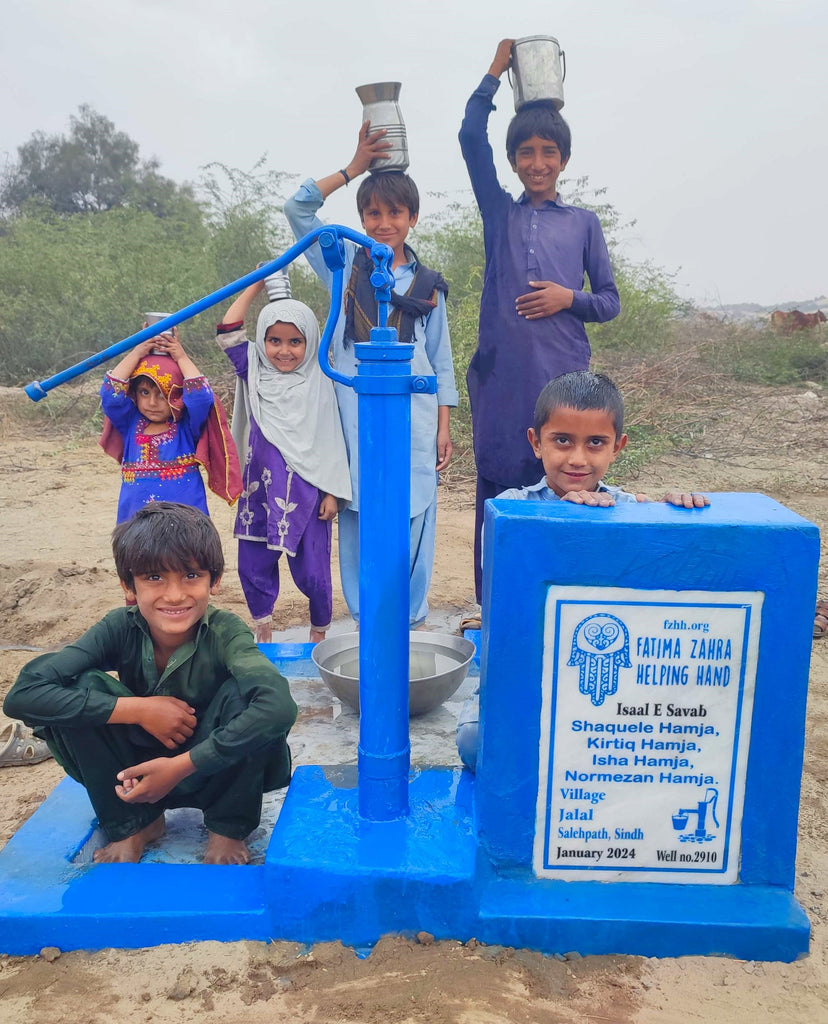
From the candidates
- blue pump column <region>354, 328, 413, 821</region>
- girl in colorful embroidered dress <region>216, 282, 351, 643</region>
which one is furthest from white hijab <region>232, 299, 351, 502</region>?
blue pump column <region>354, 328, 413, 821</region>

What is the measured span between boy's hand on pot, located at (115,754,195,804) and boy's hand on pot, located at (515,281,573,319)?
75.2 inches

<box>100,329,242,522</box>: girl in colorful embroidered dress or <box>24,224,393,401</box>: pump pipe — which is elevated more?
<box>24,224,393,401</box>: pump pipe

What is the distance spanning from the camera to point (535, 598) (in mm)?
1637

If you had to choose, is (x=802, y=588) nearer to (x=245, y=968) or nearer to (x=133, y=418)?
(x=245, y=968)

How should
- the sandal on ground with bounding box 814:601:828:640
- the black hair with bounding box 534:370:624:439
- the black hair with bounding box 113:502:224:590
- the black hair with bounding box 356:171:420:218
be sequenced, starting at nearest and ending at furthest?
the black hair with bounding box 113:502:224:590, the black hair with bounding box 534:370:624:439, the black hair with bounding box 356:171:420:218, the sandal on ground with bounding box 814:601:828:640

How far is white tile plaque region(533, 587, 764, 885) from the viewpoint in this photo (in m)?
1.64

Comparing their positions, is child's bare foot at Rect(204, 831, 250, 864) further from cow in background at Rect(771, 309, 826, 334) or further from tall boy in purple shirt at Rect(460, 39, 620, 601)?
cow in background at Rect(771, 309, 826, 334)

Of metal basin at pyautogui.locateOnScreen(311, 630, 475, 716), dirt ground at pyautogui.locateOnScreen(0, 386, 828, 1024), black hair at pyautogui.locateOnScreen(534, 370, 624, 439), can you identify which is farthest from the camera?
metal basin at pyautogui.locateOnScreen(311, 630, 475, 716)

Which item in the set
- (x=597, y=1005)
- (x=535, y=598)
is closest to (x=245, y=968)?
(x=597, y=1005)

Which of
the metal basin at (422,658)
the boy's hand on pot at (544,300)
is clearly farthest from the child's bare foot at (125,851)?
the boy's hand on pot at (544,300)

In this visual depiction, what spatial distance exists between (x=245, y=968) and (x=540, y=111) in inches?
Answer: 106

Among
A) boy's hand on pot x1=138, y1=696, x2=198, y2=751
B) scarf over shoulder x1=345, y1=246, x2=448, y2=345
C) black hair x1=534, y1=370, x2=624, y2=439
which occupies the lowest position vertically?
boy's hand on pot x1=138, y1=696, x2=198, y2=751

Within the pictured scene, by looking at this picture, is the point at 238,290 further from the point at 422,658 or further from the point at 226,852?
the point at 422,658

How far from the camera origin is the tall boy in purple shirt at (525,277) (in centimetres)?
298
